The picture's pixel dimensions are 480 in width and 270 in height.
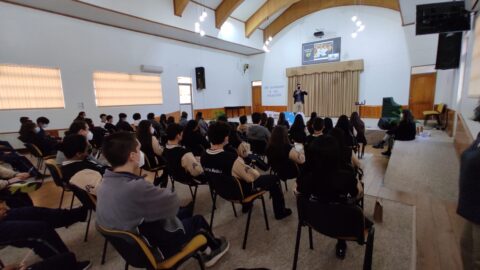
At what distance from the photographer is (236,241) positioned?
6.98 ft

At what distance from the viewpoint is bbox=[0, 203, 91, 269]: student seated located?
4.96 ft

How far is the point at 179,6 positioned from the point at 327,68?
7.06m

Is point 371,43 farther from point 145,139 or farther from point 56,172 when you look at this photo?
point 56,172

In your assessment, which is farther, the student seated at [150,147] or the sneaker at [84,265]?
the student seated at [150,147]

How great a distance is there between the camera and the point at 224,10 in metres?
9.11

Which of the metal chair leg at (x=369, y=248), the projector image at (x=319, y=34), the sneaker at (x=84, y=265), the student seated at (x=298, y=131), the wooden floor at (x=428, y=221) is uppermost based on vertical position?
the projector image at (x=319, y=34)

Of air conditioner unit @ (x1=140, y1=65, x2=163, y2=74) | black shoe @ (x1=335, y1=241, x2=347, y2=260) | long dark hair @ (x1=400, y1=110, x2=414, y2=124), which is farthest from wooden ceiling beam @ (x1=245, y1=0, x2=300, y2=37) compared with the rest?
black shoe @ (x1=335, y1=241, x2=347, y2=260)

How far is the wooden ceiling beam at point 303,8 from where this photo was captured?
30.0 feet

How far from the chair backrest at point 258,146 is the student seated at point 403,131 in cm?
329

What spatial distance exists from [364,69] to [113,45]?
9986mm

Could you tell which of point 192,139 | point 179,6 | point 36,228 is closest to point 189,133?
point 192,139

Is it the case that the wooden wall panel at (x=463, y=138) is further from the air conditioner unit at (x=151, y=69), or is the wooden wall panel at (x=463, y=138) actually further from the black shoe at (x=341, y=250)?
the air conditioner unit at (x=151, y=69)

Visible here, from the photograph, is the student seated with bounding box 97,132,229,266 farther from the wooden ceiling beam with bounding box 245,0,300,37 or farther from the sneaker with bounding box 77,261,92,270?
the wooden ceiling beam with bounding box 245,0,300,37

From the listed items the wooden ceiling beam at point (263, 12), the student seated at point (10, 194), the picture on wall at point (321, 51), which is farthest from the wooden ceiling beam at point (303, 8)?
the student seated at point (10, 194)
